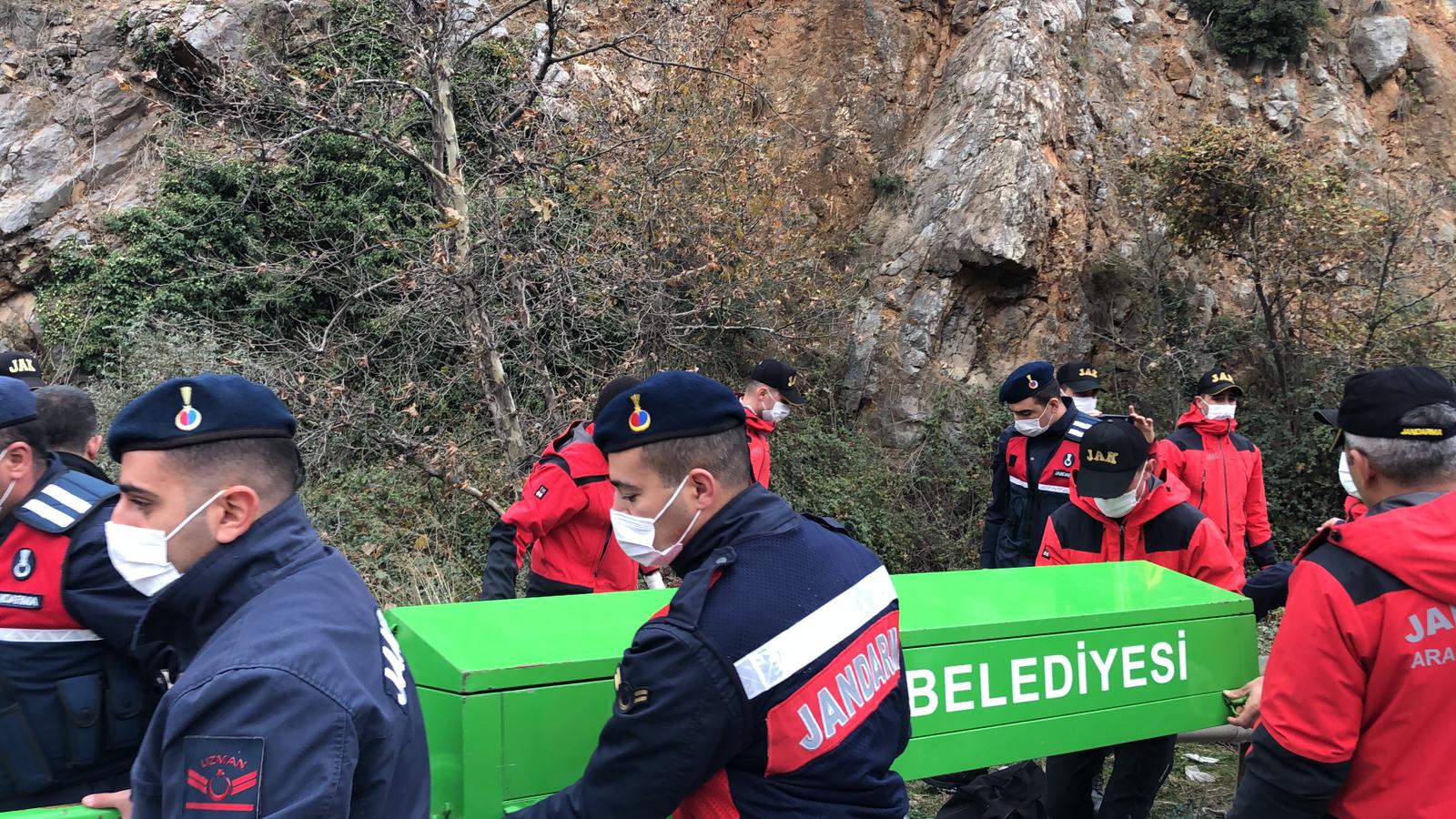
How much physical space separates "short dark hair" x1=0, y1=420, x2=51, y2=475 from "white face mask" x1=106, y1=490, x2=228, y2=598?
3.78 feet

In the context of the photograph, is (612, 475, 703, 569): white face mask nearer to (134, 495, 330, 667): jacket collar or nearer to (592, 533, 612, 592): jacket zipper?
(134, 495, 330, 667): jacket collar

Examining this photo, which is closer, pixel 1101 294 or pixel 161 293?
pixel 161 293

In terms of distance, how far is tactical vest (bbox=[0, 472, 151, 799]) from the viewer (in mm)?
2309

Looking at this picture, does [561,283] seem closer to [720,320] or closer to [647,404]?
[720,320]

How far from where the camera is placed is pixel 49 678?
235 cm

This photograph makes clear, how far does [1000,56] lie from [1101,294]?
356cm

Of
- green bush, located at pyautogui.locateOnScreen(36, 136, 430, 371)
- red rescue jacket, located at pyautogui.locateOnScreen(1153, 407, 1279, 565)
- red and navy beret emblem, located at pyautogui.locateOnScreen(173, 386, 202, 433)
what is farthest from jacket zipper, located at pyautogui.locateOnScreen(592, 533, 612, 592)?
green bush, located at pyautogui.locateOnScreen(36, 136, 430, 371)

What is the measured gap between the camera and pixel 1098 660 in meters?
2.87

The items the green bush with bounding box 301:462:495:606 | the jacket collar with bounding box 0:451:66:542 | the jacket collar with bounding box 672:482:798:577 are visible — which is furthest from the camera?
the green bush with bounding box 301:462:495:606

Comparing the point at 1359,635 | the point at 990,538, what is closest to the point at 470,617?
the point at 1359,635

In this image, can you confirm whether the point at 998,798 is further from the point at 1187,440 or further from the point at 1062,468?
the point at 1187,440

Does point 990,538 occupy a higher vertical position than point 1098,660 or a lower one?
lower

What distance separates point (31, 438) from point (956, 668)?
8.64ft

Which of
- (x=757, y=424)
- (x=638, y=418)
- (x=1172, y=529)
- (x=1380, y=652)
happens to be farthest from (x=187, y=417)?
(x=757, y=424)
